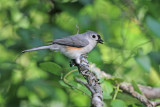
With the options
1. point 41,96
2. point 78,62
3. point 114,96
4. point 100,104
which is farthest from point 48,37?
point 100,104

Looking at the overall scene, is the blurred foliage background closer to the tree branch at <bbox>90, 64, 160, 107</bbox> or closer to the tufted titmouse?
the tufted titmouse

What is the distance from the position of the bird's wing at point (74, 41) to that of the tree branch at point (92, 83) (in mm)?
694

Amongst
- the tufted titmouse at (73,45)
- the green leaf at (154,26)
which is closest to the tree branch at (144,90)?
the tufted titmouse at (73,45)

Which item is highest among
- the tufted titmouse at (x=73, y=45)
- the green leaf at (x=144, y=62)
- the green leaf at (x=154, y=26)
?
the green leaf at (x=154, y=26)

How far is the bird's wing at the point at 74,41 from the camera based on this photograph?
3.69 metres

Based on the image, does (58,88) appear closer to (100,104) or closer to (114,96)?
(114,96)

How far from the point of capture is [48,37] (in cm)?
468

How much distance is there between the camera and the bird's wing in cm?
Result: 369

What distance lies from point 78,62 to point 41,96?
1.99 meters

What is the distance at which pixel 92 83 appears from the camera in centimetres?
228

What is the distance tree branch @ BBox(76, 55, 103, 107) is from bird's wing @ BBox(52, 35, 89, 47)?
0.69 meters

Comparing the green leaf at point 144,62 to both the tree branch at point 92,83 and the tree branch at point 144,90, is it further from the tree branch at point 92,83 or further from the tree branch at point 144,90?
the tree branch at point 92,83

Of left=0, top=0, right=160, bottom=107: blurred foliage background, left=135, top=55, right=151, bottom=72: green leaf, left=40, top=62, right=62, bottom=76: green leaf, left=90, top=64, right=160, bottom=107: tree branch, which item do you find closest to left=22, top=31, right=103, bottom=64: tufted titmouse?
left=0, top=0, right=160, bottom=107: blurred foliage background

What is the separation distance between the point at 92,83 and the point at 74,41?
5.00 ft
